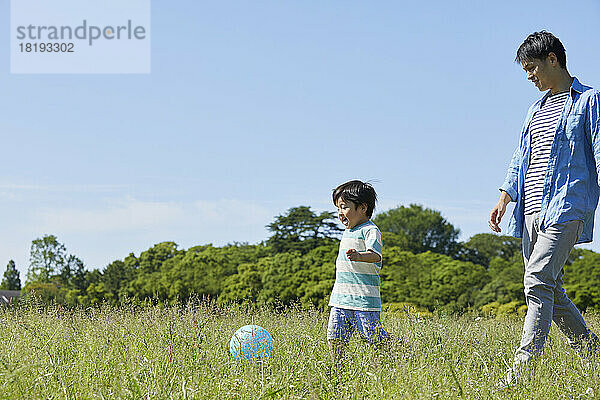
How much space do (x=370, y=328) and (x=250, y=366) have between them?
131 centimetres

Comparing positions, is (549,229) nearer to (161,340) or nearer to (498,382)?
(498,382)

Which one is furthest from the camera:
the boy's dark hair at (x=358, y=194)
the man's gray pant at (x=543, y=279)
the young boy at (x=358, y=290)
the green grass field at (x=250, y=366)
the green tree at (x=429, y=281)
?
the green tree at (x=429, y=281)

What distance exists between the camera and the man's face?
3.97 m

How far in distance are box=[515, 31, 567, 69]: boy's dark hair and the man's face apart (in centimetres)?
3

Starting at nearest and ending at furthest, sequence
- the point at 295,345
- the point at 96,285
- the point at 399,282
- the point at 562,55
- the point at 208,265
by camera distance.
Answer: the point at 562,55 < the point at 295,345 < the point at 399,282 < the point at 208,265 < the point at 96,285

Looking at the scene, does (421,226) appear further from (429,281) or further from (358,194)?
(358,194)

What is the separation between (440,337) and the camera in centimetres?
474

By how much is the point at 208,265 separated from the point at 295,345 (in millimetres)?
9068

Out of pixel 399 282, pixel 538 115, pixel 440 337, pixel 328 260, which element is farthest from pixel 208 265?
pixel 538 115

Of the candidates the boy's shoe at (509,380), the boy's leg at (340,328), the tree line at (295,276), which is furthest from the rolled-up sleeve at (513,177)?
the tree line at (295,276)

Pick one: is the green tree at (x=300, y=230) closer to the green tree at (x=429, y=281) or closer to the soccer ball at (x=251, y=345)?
the green tree at (x=429, y=281)

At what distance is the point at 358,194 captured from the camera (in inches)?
181

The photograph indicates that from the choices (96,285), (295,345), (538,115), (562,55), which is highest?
(562,55)

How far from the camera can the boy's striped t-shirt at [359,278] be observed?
14.3 ft
